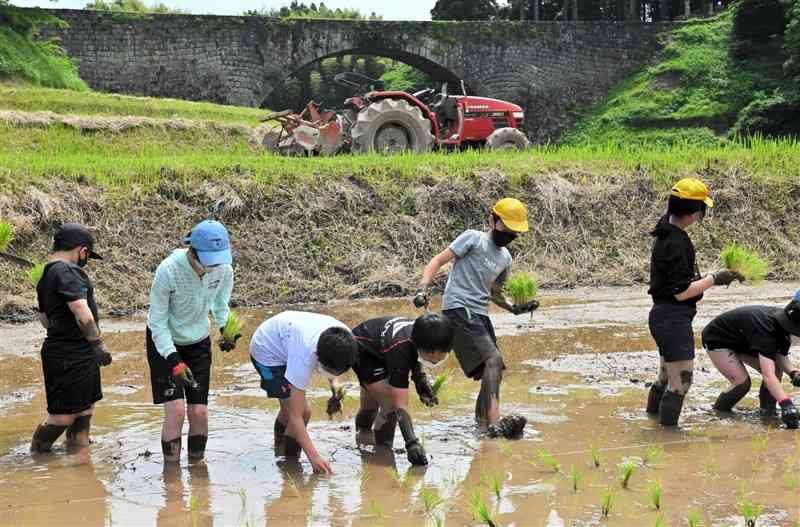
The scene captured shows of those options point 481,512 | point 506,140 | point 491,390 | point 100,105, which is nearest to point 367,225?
point 506,140

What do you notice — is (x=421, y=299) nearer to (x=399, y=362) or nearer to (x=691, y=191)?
(x=399, y=362)

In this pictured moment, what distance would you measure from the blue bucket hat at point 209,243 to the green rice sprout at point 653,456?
2541 mm

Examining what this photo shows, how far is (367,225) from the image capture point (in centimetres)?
1398

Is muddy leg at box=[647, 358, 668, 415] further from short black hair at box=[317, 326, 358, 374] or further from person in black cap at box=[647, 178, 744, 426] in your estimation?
short black hair at box=[317, 326, 358, 374]

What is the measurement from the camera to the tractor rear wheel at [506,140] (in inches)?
773

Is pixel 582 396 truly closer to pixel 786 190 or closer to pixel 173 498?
pixel 173 498

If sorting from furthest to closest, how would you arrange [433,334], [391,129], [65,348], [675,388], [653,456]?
1. [391,129]
2. [675,388]
3. [65,348]
4. [653,456]
5. [433,334]

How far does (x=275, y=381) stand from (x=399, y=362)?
677mm

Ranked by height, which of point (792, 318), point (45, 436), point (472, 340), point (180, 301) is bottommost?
point (45, 436)

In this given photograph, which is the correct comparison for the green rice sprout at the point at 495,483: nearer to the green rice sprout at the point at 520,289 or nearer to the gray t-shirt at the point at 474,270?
the gray t-shirt at the point at 474,270

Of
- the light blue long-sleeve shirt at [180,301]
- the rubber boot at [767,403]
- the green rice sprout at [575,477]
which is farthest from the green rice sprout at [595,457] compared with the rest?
the light blue long-sleeve shirt at [180,301]

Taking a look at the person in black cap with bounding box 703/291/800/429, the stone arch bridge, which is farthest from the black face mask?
the stone arch bridge

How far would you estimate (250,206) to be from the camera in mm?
13719

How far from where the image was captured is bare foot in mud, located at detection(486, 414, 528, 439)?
6816 millimetres
